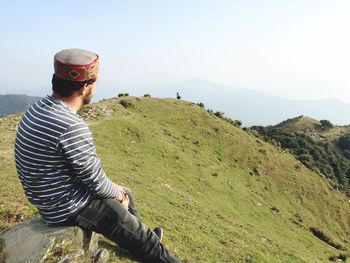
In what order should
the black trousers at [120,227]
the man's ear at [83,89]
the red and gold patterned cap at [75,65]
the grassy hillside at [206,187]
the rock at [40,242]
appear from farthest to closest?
the grassy hillside at [206,187] < the rock at [40,242] < the black trousers at [120,227] < the man's ear at [83,89] < the red and gold patterned cap at [75,65]

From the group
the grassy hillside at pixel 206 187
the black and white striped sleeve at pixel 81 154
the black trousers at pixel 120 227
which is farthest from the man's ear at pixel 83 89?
the grassy hillside at pixel 206 187

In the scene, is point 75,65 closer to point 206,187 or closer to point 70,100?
point 70,100

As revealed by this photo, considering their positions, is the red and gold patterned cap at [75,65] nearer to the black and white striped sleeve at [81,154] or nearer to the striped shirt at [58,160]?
the striped shirt at [58,160]

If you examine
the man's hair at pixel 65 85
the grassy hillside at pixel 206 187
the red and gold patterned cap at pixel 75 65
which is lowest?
the grassy hillside at pixel 206 187

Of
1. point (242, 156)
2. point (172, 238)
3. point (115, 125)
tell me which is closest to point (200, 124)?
point (242, 156)

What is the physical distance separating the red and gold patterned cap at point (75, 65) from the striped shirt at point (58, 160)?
557 mm

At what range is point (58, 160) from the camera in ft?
22.4

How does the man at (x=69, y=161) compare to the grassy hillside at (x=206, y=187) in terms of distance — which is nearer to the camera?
the man at (x=69, y=161)

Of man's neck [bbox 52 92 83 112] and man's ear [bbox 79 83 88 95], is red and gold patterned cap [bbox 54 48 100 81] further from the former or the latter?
man's neck [bbox 52 92 83 112]

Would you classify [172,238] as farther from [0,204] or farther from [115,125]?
[115,125]

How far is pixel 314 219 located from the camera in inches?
1609

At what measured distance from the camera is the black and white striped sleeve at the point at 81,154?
263 inches

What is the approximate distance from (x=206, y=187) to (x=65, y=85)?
91.4 feet

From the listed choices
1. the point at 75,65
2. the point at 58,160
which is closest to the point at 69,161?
the point at 58,160
